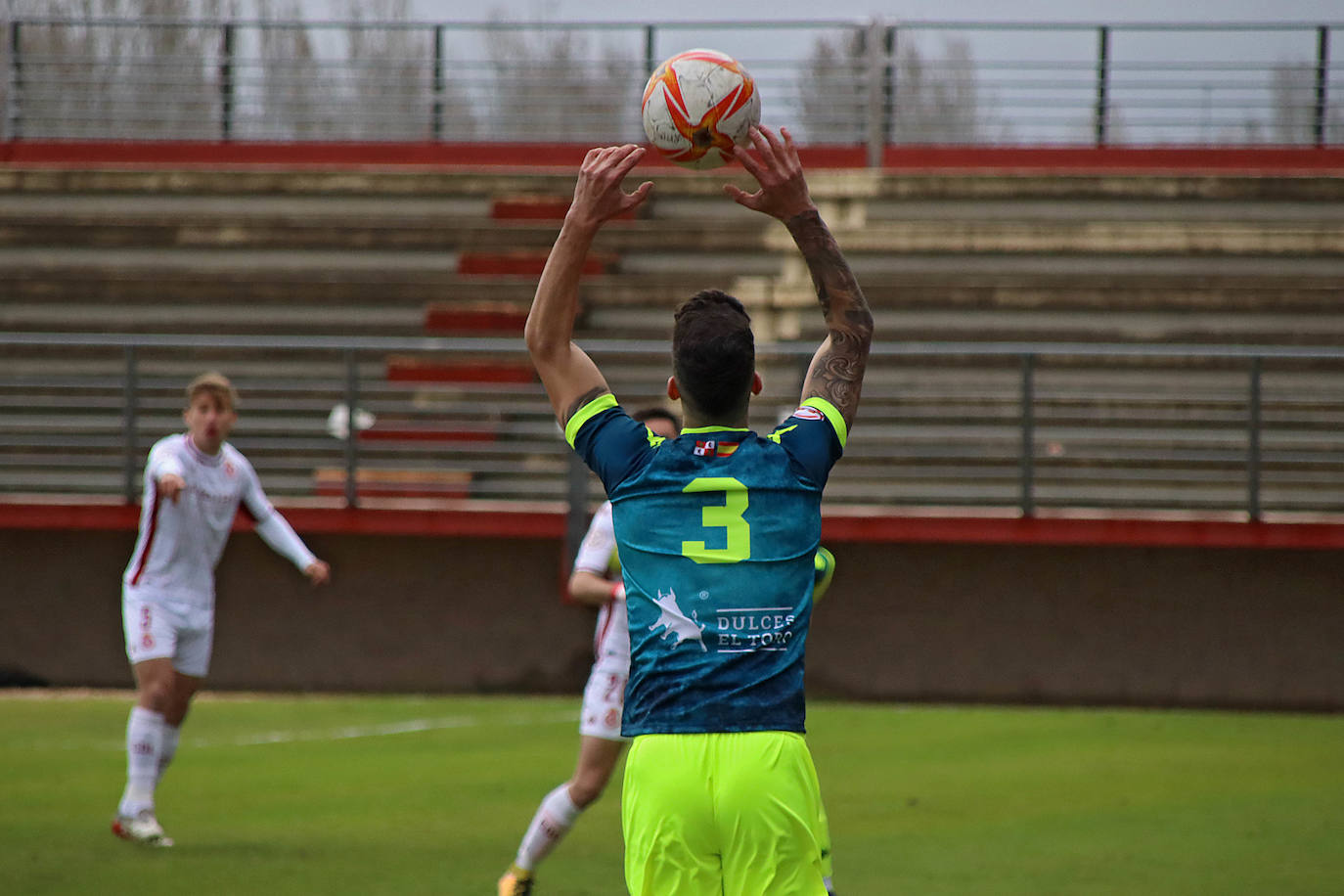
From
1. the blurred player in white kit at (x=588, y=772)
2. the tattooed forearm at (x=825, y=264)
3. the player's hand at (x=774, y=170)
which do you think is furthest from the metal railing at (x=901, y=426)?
the player's hand at (x=774, y=170)

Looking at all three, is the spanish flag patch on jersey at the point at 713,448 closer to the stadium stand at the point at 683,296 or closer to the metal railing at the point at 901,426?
the metal railing at the point at 901,426

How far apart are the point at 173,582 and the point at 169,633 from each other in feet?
0.97

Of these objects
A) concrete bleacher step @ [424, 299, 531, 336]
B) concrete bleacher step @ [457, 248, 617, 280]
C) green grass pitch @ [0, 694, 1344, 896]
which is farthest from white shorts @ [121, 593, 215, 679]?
concrete bleacher step @ [457, 248, 617, 280]

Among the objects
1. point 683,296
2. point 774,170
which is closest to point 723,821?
point 774,170

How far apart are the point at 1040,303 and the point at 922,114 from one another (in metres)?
4.25

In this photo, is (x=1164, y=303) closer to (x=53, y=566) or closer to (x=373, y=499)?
(x=373, y=499)

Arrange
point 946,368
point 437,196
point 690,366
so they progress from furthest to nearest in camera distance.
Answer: point 437,196, point 946,368, point 690,366

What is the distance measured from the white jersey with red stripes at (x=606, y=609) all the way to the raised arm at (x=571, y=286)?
3.60 m

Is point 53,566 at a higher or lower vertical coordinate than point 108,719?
higher

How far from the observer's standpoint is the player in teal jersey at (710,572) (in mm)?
3727

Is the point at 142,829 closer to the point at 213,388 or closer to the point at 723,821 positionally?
the point at 213,388

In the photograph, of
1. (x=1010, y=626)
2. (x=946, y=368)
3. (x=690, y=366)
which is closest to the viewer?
(x=690, y=366)

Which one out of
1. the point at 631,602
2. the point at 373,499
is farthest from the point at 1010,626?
the point at 631,602

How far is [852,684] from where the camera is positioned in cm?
1510
